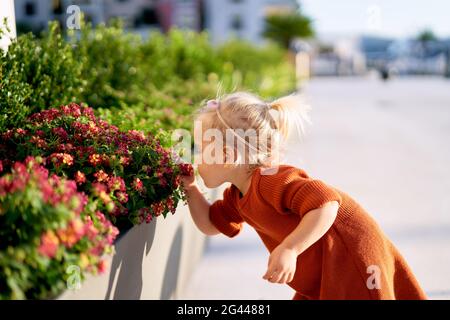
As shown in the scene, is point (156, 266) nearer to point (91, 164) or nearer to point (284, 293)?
point (91, 164)

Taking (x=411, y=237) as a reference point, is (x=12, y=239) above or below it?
above

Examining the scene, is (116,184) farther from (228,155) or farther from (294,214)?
(294,214)

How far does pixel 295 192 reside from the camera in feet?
6.14

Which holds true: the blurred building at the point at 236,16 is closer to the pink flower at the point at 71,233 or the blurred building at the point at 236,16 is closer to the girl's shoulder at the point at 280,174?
the girl's shoulder at the point at 280,174

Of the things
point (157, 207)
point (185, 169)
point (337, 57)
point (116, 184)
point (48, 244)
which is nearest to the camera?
point (48, 244)

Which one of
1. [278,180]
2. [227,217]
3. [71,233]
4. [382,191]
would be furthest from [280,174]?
[382,191]

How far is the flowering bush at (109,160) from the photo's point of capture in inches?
77.1

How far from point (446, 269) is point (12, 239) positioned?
8.84 ft

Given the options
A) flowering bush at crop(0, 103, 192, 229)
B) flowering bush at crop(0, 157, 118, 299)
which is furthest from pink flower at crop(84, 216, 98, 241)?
flowering bush at crop(0, 103, 192, 229)

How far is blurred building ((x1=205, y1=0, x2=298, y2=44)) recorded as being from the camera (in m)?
58.2

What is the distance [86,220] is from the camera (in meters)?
1.64

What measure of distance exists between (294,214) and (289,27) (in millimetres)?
43088

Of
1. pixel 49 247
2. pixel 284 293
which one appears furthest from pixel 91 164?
pixel 284 293

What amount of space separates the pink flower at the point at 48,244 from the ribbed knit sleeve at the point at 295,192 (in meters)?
0.78
